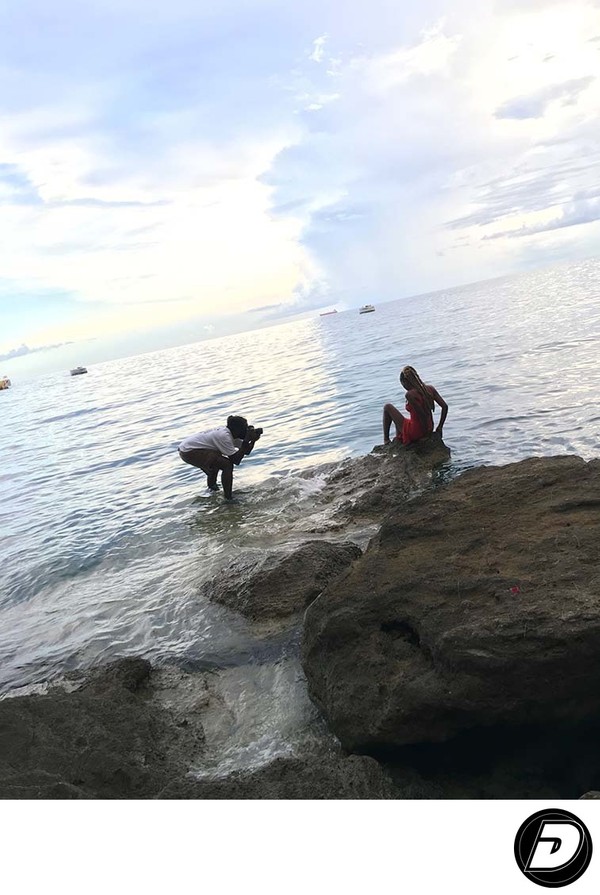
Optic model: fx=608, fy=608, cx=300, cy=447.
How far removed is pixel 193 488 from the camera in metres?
10.9

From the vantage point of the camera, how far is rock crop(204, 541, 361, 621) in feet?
16.6

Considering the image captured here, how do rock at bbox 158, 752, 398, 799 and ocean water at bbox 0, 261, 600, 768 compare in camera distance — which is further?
ocean water at bbox 0, 261, 600, 768

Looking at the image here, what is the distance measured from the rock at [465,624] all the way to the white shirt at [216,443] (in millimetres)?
4993

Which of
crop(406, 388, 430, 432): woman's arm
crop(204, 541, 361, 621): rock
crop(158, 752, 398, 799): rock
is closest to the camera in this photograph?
crop(158, 752, 398, 799): rock

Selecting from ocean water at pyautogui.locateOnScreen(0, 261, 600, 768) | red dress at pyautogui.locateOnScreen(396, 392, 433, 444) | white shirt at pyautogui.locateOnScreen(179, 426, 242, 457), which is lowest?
ocean water at pyautogui.locateOnScreen(0, 261, 600, 768)

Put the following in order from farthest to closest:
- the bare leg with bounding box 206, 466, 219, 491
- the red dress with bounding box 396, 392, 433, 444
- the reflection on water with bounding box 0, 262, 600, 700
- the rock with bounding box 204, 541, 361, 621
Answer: the bare leg with bounding box 206, 466, 219, 491 → the red dress with bounding box 396, 392, 433, 444 → the reflection on water with bounding box 0, 262, 600, 700 → the rock with bounding box 204, 541, 361, 621

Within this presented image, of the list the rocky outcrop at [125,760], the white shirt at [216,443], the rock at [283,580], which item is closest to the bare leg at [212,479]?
the white shirt at [216,443]

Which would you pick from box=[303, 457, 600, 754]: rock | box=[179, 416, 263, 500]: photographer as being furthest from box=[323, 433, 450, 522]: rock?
box=[303, 457, 600, 754]: rock

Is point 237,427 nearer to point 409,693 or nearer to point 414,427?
point 414,427

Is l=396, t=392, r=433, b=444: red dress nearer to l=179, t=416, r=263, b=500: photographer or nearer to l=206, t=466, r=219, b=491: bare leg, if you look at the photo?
l=179, t=416, r=263, b=500: photographer

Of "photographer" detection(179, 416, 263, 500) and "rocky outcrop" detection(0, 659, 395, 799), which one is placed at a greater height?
"photographer" detection(179, 416, 263, 500)

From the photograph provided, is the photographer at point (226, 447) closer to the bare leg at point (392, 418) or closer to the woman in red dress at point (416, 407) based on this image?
the bare leg at point (392, 418)
